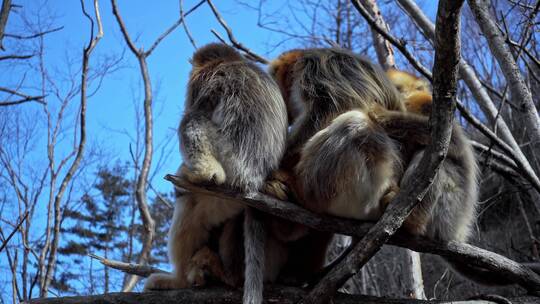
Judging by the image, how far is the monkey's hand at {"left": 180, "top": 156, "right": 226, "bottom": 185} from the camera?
4094 mm

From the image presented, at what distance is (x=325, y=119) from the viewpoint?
14.9 feet

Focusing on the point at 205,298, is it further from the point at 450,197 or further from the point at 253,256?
the point at 450,197

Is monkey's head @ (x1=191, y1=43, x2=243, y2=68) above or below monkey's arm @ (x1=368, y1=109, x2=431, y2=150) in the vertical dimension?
above

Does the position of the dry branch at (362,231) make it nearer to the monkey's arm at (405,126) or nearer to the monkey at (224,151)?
the monkey at (224,151)

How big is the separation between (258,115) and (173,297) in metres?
1.78

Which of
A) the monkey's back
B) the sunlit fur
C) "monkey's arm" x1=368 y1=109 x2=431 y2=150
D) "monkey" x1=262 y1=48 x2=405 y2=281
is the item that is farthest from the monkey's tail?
"monkey's arm" x1=368 y1=109 x2=431 y2=150

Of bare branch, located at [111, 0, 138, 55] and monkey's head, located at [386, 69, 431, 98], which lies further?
bare branch, located at [111, 0, 138, 55]

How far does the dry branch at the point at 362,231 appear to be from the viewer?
4.12 metres

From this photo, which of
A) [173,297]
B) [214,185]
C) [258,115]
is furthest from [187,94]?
[173,297]

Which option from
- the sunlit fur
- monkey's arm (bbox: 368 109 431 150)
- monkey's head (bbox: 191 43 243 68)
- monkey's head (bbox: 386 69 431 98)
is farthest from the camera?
monkey's head (bbox: 386 69 431 98)

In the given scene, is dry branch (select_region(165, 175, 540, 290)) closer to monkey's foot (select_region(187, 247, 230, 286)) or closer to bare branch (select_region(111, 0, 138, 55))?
monkey's foot (select_region(187, 247, 230, 286))

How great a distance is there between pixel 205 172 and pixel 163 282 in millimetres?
1464

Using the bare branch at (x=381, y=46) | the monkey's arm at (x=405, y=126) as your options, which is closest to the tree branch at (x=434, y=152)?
the monkey's arm at (x=405, y=126)

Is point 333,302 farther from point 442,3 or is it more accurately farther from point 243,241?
point 442,3
